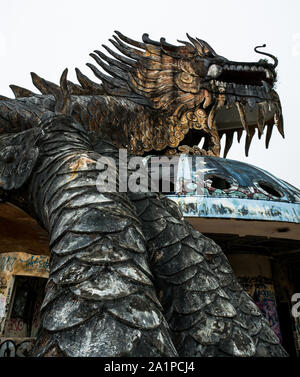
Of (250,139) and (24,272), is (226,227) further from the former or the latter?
(24,272)

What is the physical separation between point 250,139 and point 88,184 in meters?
6.01

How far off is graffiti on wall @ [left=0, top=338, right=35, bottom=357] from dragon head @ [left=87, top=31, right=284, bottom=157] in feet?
12.8

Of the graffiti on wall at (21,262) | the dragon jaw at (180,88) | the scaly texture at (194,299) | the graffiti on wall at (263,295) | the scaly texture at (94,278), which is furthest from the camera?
the graffiti on wall at (21,262)

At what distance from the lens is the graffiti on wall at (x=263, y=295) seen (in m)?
5.36

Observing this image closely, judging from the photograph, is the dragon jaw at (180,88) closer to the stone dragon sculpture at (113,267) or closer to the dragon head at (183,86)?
the dragon head at (183,86)

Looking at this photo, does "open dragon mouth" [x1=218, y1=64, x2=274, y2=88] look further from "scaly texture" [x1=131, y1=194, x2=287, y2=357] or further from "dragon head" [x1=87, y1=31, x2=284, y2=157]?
"scaly texture" [x1=131, y1=194, x2=287, y2=357]

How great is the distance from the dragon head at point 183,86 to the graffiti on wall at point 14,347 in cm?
391

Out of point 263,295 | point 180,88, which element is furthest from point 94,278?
point 263,295

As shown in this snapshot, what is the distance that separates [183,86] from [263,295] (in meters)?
3.55

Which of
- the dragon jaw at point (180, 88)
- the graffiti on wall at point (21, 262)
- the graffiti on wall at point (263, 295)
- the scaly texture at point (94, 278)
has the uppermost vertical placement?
the dragon jaw at point (180, 88)

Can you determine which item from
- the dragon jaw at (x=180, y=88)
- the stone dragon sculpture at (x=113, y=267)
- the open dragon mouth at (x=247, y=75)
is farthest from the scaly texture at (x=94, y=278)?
the open dragon mouth at (x=247, y=75)

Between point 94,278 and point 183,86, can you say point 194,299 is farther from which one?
point 183,86
